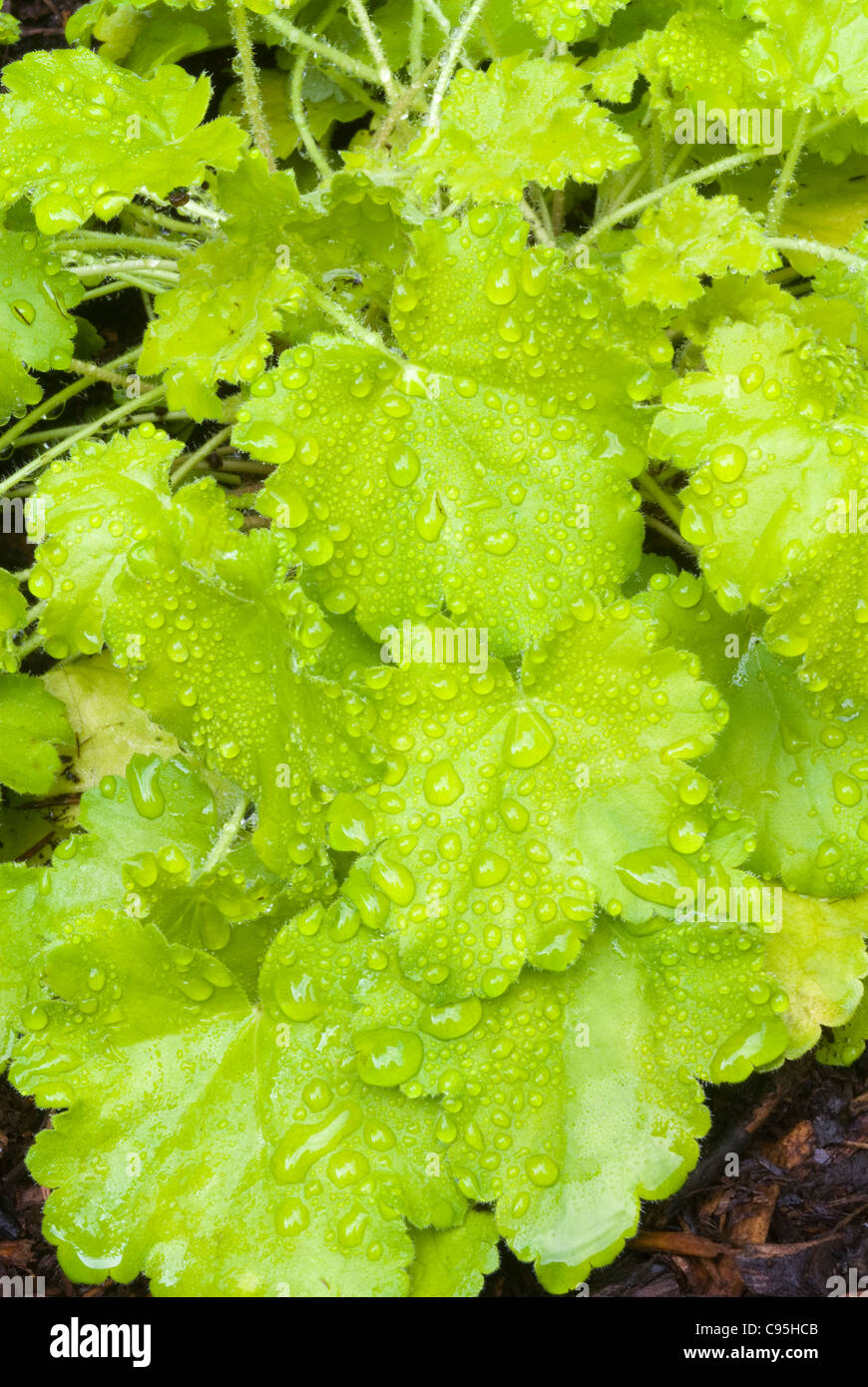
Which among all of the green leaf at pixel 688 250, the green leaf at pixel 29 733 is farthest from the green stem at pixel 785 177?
the green leaf at pixel 29 733

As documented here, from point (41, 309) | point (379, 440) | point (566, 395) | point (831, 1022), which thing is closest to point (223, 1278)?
point (831, 1022)

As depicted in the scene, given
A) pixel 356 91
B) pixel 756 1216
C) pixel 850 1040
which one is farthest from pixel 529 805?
pixel 356 91

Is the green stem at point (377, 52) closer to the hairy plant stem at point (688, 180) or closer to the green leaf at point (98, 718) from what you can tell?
the hairy plant stem at point (688, 180)

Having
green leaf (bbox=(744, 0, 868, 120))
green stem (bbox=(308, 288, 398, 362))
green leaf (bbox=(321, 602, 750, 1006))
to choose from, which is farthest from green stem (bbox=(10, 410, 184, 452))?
green leaf (bbox=(744, 0, 868, 120))

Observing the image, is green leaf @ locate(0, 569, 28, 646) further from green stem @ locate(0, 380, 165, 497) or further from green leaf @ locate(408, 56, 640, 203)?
green leaf @ locate(408, 56, 640, 203)

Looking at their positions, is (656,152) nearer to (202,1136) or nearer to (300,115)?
(300,115)

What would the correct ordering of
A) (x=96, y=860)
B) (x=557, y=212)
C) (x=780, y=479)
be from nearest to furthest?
1. (x=780, y=479)
2. (x=96, y=860)
3. (x=557, y=212)
